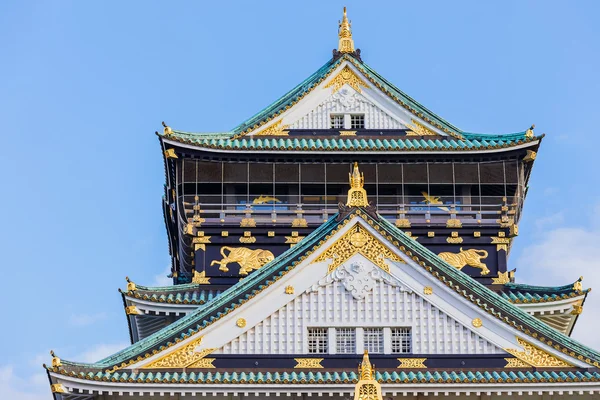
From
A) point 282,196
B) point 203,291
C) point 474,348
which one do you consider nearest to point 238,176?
point 282,196

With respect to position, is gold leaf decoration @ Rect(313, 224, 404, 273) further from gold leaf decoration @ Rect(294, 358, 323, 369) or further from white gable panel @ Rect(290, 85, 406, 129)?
white gable panel @ Rect(290, 85, 406, 129)

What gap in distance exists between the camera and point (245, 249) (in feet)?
165

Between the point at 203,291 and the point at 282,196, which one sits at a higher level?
the point at 282,196

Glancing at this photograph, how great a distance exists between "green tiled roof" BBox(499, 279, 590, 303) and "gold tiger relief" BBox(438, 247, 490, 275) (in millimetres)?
1438

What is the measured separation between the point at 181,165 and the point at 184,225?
208 cm

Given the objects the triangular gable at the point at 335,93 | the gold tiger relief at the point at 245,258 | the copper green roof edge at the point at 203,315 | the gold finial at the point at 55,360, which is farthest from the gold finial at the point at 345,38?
the gold finial at the point at 55,360

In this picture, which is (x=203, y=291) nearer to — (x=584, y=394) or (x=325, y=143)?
(x=325, y=143)

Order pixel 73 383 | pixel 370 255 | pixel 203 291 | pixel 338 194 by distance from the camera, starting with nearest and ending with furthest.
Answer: pixel 73 383 → pixel 370 255 → pixel 203 291 → pixel 338 194

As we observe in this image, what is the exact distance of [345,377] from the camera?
41.5 m

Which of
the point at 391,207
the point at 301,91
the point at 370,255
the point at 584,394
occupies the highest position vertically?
the point at 301,91

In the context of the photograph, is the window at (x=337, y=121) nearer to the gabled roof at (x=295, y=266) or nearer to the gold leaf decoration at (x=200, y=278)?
the gold leaf decoration at (x=200, y=278)

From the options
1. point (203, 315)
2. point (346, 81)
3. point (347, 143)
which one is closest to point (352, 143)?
point (347, 143)

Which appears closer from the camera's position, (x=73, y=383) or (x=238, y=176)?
(x=73, y=383)

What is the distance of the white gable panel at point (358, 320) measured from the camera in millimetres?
42219
